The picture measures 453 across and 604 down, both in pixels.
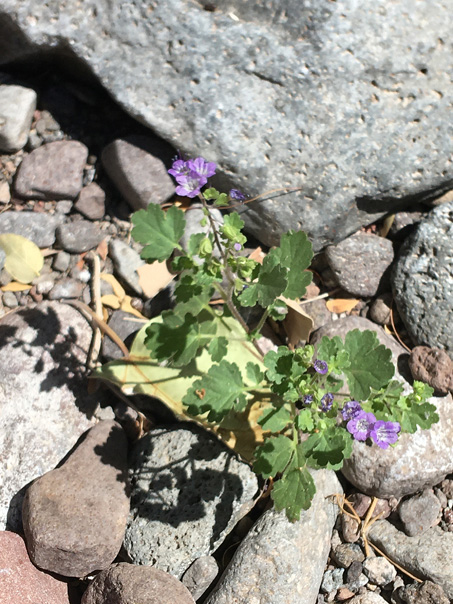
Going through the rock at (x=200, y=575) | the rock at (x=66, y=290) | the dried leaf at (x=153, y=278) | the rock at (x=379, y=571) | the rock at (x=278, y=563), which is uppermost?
the dried leaf at (x=153, y=278)

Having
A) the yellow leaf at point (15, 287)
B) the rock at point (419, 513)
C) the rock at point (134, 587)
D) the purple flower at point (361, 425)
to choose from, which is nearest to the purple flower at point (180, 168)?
the purple flower at point (361, 425)

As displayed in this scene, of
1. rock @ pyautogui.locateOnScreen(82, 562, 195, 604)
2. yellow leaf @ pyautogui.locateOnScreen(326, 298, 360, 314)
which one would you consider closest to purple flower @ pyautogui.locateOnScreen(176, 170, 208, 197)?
yellow leaf @ pyautogui.locateOnScreen(326, 298, 360, 314)

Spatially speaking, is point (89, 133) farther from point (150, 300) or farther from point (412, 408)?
point (412, 408)

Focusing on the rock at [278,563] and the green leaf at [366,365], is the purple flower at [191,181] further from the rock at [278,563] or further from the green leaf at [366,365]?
the rock at [278,563]

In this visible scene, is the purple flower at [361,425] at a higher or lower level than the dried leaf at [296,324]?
higher

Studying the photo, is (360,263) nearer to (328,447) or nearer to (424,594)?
(328,447)

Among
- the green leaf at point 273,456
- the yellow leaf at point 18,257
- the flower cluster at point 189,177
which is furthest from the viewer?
the yellow leaf at point 18,257
